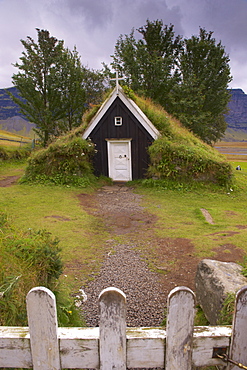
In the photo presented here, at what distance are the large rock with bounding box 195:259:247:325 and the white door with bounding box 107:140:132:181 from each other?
11.9 metres

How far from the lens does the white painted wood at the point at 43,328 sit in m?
1.70

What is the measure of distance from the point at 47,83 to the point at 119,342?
2579 centimetres

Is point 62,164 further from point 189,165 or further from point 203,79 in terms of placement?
point 203,79

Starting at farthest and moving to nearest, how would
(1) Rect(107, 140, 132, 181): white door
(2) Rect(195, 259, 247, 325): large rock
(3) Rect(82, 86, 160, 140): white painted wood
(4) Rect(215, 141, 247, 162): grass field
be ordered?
(4) Rect(215, 141, 247, 162): grass field < (1) Rect(107, 140, 132, 181): white door < (3) Rect(82, 86, 160, 140): white painted wood < (2) Rect(195, 259, 247, 325): large rock

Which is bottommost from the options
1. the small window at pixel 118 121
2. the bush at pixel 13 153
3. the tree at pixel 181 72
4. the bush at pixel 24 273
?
the bush at pixel 24 273

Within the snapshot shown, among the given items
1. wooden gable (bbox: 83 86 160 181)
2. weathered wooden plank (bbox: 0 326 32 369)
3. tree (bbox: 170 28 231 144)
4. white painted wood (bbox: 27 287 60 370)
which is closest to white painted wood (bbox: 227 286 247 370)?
white painted wood (bbox: 27 287 60 370)

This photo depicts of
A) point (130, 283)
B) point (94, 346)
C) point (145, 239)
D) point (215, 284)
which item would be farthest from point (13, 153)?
point (94, 346)

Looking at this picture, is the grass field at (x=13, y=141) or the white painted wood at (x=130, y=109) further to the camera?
the grass field at (x=13, y=141)

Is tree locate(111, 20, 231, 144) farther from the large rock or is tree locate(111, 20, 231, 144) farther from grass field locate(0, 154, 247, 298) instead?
the large rock

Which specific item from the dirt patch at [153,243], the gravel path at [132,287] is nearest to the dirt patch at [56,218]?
the dirt patch at [153,243]

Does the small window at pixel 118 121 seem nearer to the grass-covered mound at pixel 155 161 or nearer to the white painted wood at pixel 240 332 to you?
the grass-covered mound at pixel 155 161

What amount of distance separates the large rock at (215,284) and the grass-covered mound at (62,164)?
11.0 m

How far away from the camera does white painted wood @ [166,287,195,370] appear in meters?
1.70

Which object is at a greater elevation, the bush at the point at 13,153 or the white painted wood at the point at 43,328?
the bush at the point at 13,153
